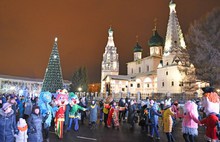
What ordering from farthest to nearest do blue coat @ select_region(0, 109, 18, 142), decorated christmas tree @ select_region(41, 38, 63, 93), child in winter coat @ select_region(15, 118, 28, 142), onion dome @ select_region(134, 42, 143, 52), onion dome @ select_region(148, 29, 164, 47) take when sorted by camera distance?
1. onion dome @ select_region(134, 42, 143, 52)
2. onion dome @ select_region(148, 29, 164, 47)
3. decorated christmas tree @ select_region(41, 38, 63, 93)
4. child in winter coat @ select_region(15, 118, 28, 142)
5. blue coat @ select_region(0, 109, 18, 142)

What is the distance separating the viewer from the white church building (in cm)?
3859

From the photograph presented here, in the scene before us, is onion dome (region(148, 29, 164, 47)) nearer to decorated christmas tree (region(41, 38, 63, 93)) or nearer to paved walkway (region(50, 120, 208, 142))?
decorated christmas tree (region(41, 38, 63, 93))

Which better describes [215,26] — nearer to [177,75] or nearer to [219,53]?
[219,53]

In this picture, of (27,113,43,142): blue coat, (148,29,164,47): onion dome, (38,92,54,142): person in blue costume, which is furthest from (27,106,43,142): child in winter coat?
(148,29,164,47): onion dome

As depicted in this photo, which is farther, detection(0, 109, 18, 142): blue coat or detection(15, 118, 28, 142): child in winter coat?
detection(15, 118, 28, 142): child in winter coat

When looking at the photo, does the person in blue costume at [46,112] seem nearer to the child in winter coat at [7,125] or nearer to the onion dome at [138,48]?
the child in winter coat at [7,125]

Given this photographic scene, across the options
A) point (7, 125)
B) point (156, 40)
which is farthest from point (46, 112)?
point (156, 40)

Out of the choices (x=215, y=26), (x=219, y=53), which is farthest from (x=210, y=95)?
(x=215, y=26)

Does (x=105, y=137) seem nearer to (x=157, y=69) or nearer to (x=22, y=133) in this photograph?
(x=22, y=133)

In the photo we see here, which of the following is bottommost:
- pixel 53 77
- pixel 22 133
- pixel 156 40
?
pixel 22 133

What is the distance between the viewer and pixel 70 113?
40.1 ft

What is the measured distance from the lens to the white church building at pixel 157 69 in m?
38.6

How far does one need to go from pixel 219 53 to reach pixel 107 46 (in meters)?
61.6

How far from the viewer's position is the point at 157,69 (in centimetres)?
5684
